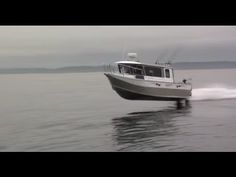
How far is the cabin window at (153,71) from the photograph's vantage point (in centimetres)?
3293

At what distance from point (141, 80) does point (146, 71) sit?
1220 millimetres

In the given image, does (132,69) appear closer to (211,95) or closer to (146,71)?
(146,71)

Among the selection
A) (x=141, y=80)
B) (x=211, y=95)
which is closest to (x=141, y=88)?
(x=141, y=80)

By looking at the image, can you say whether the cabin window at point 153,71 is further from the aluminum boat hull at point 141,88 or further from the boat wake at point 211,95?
the boat wake at point 211,95

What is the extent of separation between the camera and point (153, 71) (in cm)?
3328

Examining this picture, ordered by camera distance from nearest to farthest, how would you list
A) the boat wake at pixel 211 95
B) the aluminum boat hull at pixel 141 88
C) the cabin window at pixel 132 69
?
the aluminum boat hull at pixel 141 88, the cabin window at pixel 132 69, the boat wake at pixel 211 95

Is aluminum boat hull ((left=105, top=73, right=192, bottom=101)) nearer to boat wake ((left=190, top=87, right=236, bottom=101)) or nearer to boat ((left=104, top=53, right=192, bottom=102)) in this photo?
boat ((left=104, top=53, right=192, bottom=102))

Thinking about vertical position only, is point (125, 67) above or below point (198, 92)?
above

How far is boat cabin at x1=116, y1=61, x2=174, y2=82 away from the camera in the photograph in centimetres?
3198

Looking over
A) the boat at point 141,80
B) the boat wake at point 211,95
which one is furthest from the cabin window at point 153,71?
the boat wake at point 211,95

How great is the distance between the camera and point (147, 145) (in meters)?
19.9
